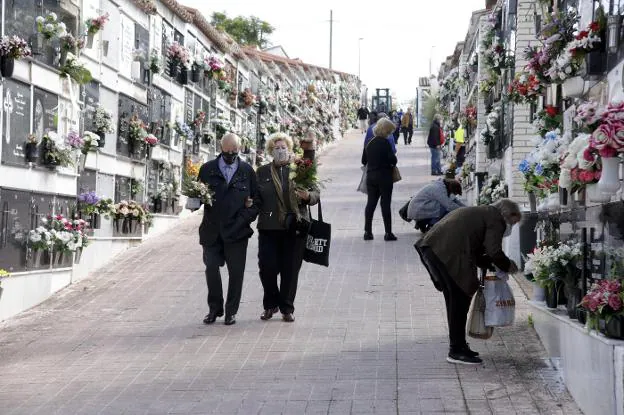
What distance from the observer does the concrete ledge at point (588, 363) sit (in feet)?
21.9

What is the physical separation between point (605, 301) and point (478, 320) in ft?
8.84

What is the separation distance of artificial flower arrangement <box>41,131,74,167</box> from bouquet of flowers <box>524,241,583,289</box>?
714 centimetres

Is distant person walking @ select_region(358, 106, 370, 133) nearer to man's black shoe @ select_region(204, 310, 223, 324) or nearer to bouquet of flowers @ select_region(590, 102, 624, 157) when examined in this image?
man's black shoe @ select_region(204, 310, 223, 324)

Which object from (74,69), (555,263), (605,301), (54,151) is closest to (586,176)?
(605,301)

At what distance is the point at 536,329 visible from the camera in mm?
11125

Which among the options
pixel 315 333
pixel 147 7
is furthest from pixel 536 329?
pixel 147 7

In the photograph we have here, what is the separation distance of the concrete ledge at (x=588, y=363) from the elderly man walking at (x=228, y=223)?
3.19 m

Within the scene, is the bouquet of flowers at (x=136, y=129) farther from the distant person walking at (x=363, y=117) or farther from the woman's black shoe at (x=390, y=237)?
the distant person walking at (x=363, y=117)

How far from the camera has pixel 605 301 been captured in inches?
280

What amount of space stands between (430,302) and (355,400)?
196 inches

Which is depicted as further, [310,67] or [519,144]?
[310,67]

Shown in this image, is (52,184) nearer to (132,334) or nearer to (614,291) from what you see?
(132,334)

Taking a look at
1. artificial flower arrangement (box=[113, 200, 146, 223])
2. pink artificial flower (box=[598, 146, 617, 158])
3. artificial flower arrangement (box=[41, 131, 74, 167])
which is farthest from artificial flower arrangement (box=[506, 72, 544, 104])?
artificial flower arrangement (box=[113, 200, 146, 223])

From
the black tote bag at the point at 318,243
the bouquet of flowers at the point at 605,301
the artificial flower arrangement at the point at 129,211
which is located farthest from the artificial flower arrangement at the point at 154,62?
the bouquet of flowers at the point at 605,301
